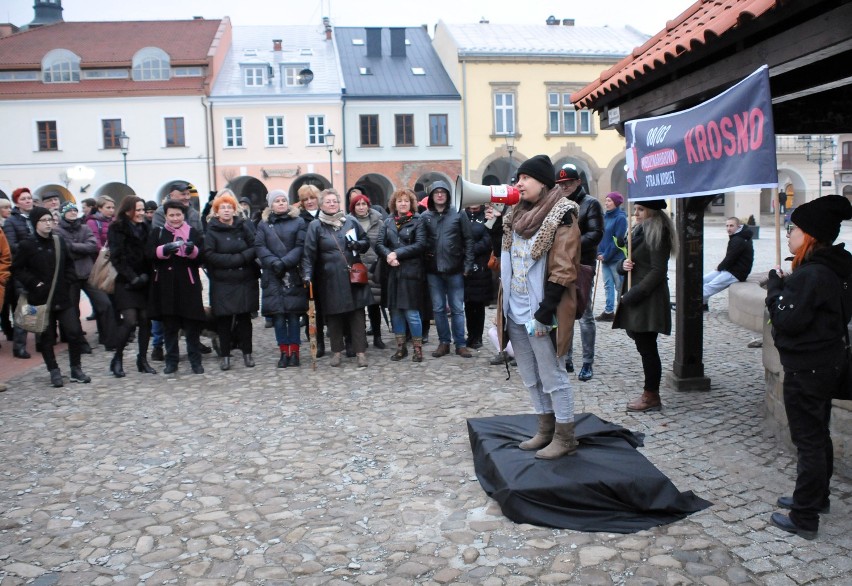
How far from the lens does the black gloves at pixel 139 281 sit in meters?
8.14

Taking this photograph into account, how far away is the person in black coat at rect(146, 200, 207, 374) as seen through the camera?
8.16m

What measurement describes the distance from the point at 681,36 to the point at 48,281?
641 cm

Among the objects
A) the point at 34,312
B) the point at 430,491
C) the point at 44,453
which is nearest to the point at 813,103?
the point at 430,491

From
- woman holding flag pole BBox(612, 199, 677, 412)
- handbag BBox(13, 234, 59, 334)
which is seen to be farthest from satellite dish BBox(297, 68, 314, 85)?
woman holding flag pole BBox(612, 199, 677, 412)

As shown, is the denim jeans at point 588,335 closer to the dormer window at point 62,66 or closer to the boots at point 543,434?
the boots at point 543,434

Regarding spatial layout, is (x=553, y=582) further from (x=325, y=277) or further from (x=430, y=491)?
(x=325, y=277)

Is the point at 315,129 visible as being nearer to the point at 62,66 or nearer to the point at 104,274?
the point at 62,66

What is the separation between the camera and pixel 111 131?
36.0 meters

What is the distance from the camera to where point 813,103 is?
662 centimetres

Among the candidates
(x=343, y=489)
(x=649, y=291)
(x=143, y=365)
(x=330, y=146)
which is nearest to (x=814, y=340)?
(x=649, y=291)

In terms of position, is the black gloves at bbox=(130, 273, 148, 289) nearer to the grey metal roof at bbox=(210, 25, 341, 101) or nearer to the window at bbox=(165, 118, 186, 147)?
the grey metal roof at bbox=(210, 25, 341, 101)

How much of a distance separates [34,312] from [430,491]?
16.9ft

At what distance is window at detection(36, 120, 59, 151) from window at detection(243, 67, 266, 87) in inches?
366

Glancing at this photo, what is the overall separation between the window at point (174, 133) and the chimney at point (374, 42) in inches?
424
